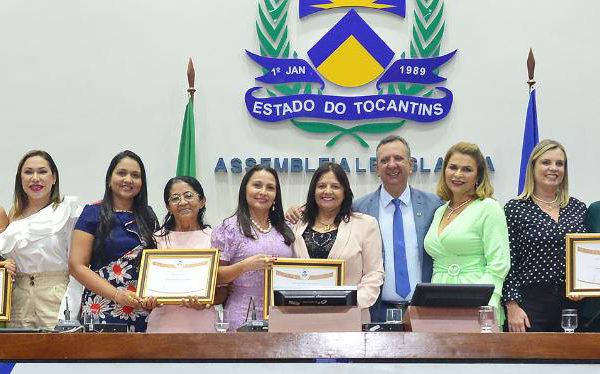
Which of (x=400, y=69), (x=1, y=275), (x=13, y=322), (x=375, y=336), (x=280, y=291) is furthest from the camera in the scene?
(x=400, y=69)

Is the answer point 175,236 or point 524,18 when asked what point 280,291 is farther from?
point 524,18

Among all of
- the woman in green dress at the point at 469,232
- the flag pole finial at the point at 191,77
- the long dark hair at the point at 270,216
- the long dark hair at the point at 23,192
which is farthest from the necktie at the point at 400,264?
the flag pole finial at the point at 191,77

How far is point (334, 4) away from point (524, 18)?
135 cm

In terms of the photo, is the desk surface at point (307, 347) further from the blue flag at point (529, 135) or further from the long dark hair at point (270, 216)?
the blue flag at point (529, 135)

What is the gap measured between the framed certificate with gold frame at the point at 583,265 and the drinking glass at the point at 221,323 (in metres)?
1.37

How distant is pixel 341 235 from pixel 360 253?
117 millimetres

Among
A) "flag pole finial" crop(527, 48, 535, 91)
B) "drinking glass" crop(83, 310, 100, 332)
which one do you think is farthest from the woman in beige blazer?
"flag pole finial" crop(527, 48, 535, 91)

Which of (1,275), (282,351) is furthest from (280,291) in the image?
(1,275)

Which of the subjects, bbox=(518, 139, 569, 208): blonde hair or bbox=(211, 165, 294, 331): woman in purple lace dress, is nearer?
bbox=(211, 165, 294, 331): woman in purple lace dress

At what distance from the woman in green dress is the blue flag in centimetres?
173

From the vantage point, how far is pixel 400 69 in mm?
5766

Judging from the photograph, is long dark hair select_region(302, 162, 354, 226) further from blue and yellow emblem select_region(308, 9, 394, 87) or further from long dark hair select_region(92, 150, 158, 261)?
blue and yellow emblem select_region(308, 9, 394, 87)

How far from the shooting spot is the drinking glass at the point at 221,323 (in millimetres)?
3143

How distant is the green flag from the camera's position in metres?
5.55
